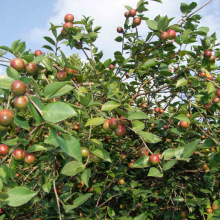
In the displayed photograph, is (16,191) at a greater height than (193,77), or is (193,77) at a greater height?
(193,77)

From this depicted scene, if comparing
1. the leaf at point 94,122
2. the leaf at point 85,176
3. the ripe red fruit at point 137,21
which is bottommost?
the leaf at point 85,176

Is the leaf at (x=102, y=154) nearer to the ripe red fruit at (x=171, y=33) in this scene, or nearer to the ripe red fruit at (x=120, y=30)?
the ripe red fruit at (x=171, y=33)

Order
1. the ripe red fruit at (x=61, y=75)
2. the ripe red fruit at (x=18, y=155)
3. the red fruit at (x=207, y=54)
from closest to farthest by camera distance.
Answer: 1. the ripe red fruit at (x=18, y=155)
2. the ripe red fruit at (x=61, y=75)
3. the red fruit at (x=207, y=54)

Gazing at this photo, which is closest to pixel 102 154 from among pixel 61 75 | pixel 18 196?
pixel 18 196

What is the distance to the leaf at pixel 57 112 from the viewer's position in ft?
3.34

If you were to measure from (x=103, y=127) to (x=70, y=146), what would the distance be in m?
0.45

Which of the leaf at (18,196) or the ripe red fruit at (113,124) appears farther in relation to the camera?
the ripe red fruit at (113,124)

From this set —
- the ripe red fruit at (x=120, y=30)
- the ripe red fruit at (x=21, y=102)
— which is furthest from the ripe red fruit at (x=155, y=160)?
the ripe red fruit at (x=120, y=30)

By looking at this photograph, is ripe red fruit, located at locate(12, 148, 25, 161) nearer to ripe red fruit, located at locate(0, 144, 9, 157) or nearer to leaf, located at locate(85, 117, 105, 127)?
ripe red fruit, located at locate(0, 144, 9, 157)

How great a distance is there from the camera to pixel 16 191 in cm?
121

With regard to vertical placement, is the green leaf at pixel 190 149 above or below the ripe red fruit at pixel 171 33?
below

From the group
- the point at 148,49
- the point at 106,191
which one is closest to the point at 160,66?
the point at 148,49

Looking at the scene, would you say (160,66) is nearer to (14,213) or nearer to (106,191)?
(106,191)

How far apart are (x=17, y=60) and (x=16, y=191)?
0.68 m
